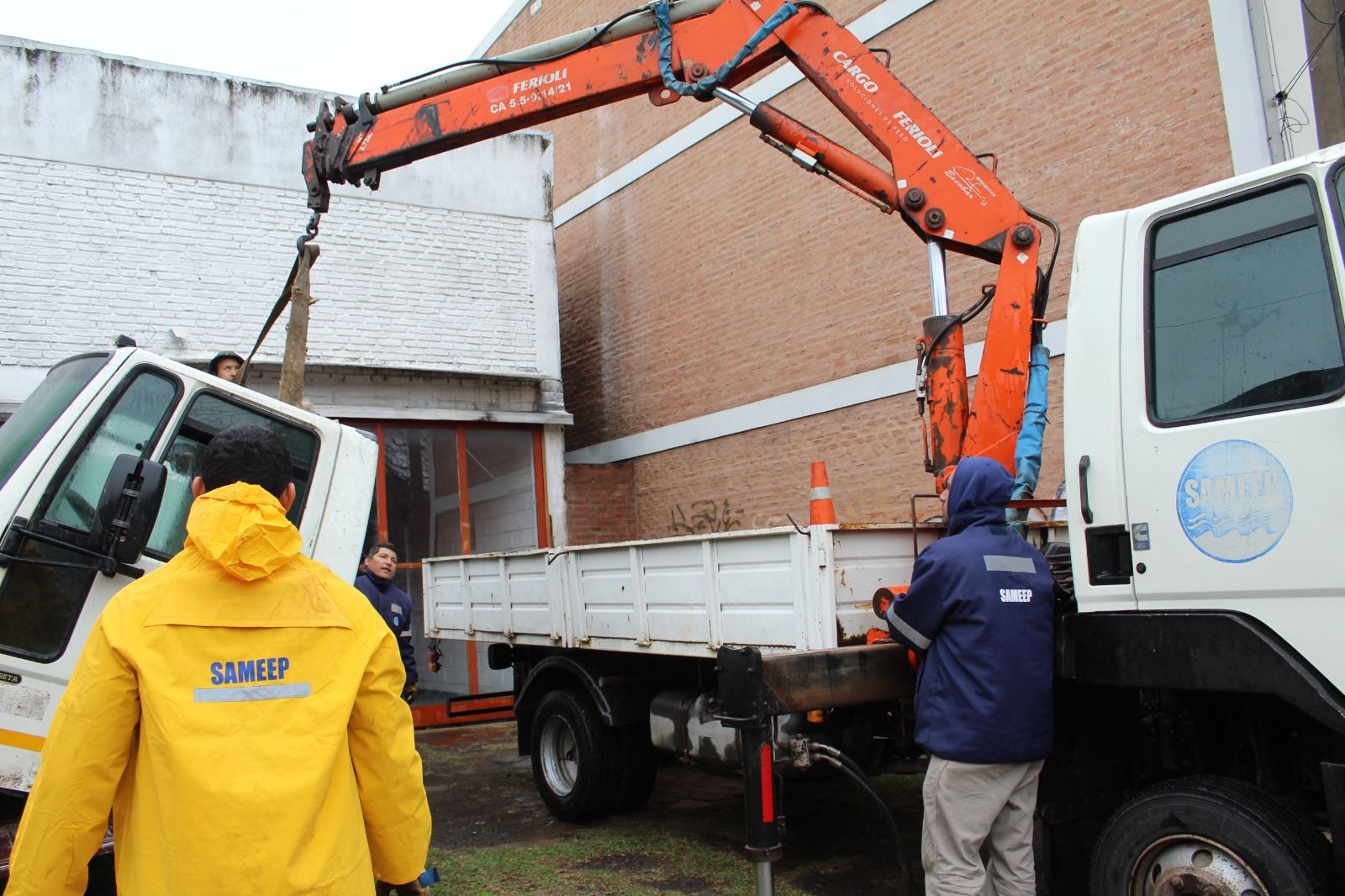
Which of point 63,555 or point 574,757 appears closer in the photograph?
point 63,555

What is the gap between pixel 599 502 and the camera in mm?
14367

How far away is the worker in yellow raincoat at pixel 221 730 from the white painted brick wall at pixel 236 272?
964 centimetres

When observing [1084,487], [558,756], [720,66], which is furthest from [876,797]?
[720,66]

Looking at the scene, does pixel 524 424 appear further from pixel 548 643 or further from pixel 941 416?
pixel 941 416

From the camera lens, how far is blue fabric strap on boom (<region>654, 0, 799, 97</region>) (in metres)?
6.18

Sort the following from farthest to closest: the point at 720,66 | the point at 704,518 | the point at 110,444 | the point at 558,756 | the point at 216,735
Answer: the point at 704,518
the point at 558,756
the point at 720,66
the point at 110,444
the point at 216,735

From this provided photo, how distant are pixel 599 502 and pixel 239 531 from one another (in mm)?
12125

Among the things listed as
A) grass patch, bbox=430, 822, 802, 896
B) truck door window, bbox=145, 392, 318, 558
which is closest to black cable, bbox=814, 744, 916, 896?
grass patch, bbox=430, 822, 802, 896

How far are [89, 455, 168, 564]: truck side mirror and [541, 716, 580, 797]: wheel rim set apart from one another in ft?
11.7

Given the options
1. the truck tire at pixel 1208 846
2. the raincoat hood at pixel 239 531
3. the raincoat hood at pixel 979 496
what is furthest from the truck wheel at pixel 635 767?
the raincoat hood at pixel 239 531

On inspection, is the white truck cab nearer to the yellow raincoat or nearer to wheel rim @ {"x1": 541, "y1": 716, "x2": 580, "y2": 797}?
the yellow raincoat

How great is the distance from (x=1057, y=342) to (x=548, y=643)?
5174 millimetres

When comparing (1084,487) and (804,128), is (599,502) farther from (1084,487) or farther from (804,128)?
(1084,487)

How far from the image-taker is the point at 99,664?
2189 millimetres
